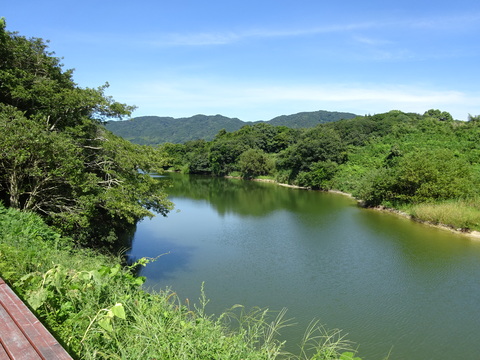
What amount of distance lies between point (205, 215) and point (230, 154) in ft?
87.4

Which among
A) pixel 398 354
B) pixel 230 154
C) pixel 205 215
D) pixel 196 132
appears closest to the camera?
pixel 398 354

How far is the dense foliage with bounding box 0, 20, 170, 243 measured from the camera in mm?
7477

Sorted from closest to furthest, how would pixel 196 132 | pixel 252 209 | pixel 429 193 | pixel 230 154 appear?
1. pixel 429 193
2. pixel 252 209
3. pixel 230 154
4. pixel 196 132

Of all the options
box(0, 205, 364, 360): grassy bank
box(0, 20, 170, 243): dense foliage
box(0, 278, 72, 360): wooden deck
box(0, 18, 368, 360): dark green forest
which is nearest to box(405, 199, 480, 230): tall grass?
box(0, 18, 368, 360): dark green forest

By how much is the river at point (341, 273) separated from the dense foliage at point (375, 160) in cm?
236

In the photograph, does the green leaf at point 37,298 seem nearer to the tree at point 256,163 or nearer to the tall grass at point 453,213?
the tall grass at point 453,213

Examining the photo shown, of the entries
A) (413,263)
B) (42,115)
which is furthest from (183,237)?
(413,263)

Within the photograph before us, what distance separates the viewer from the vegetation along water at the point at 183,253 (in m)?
2.84

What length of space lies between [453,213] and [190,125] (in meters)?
165

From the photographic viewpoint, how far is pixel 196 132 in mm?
159125

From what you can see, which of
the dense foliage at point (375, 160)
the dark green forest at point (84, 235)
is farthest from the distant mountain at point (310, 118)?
the dark green forest at point (84, 235)

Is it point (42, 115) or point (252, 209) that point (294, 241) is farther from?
point (42, 115)

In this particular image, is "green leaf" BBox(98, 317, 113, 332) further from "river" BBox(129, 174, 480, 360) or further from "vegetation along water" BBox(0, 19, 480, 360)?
"river" BBox(129, 174, 480, 360)

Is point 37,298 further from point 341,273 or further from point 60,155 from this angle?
point 341,273
